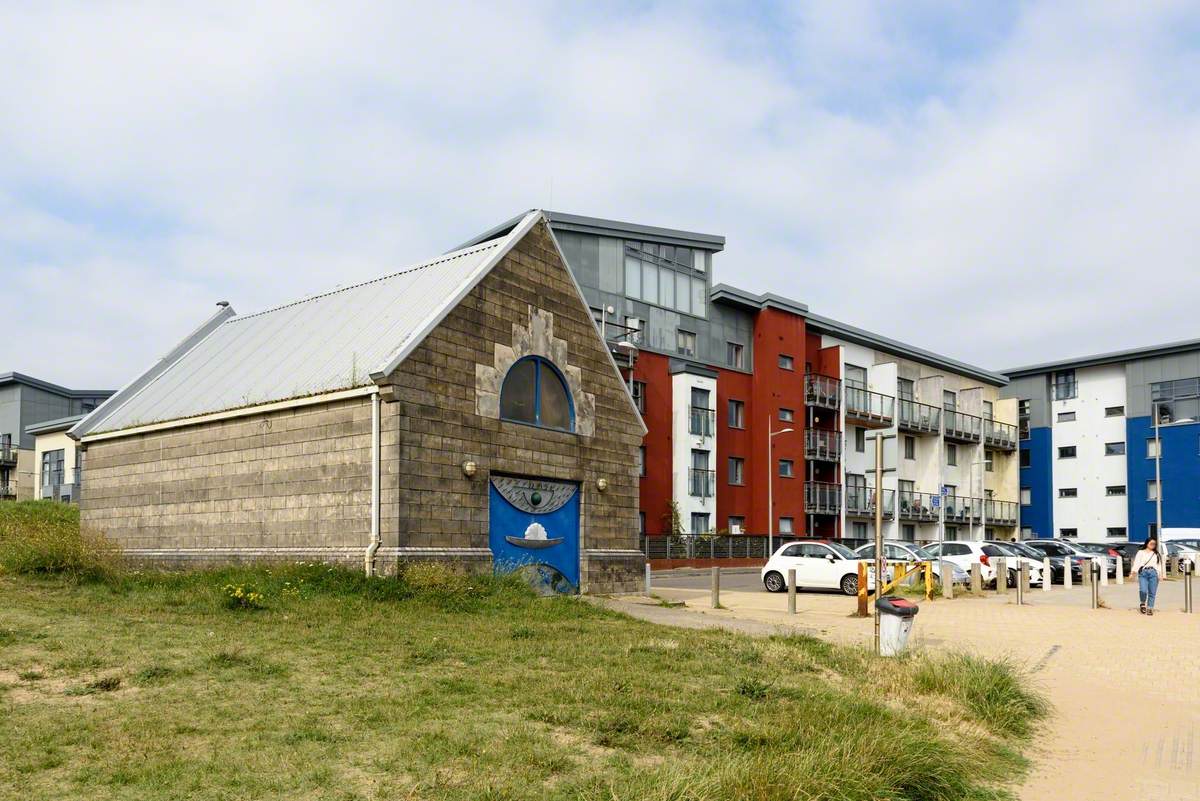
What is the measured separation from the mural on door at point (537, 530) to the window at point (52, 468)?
46.1m

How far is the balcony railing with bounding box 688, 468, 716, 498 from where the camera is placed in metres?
45.8

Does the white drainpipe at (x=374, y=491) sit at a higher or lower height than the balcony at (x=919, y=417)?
lower

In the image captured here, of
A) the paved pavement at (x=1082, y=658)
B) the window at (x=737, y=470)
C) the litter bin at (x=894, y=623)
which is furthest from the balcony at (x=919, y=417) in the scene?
the litter bin at (x=894, y=623)

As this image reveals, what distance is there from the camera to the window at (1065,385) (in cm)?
6919

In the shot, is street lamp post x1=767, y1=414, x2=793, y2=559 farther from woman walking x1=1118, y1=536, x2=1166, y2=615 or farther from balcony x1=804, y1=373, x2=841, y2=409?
woman walking x1=1118, y1=536, x2=1166, y2=615

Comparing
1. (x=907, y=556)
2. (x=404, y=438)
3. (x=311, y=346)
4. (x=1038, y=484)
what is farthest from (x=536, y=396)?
(x=1038, y=484)

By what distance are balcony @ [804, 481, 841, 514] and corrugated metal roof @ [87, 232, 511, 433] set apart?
3165 cm

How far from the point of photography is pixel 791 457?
50.4 m

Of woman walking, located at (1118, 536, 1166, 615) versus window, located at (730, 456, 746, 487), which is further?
window, located at (730, 456, 746, 487)

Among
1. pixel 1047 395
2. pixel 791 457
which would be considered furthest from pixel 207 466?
pixel 1047 395

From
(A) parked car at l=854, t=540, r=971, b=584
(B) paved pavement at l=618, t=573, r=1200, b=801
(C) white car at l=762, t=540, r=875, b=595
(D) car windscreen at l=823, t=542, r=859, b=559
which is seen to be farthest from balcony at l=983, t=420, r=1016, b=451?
(C) white car at l=762, t=540, r=875, b=595

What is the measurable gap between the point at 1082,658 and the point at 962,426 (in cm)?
4969

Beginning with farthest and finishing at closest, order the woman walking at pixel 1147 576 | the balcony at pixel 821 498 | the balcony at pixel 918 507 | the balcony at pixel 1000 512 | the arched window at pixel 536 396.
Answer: the balcony at pixel 1000 512 → the balcony at pixel 918 507 → the balcony at pixel 821 498 → the woman walking at pixel 1147 576 → the arched window at pixel 536 396

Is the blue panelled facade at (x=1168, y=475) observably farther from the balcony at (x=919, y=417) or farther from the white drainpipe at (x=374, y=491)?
the white drainpipe at (x=374, y=491)
